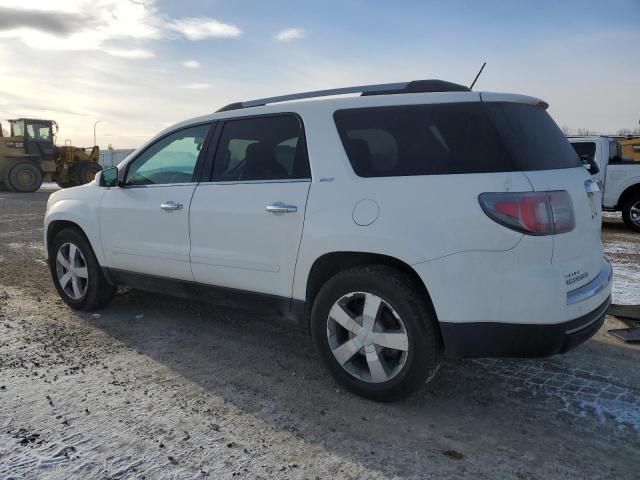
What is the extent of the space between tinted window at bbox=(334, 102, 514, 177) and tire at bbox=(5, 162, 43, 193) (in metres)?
21.3

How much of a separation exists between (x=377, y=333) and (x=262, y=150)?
152 centimetres

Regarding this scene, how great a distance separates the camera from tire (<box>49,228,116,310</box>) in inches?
186

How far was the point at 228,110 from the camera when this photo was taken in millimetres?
4020

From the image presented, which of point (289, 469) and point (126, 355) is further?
point (126, 355)

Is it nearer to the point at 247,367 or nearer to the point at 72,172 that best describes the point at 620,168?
the point at 247,367

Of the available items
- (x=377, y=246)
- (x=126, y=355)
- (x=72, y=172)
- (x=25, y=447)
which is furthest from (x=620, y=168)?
(x=72, y=172)

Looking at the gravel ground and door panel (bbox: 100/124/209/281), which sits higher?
door panel (bbox: 100/124/209/281)

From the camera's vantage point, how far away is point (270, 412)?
2992 millimetres

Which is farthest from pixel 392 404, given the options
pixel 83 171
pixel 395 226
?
pixel 83 171

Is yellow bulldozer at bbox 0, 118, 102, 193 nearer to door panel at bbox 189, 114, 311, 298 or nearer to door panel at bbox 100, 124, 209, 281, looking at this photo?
door panel at bbox 100, 124, 209, 281

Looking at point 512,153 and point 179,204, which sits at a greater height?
point 512,153

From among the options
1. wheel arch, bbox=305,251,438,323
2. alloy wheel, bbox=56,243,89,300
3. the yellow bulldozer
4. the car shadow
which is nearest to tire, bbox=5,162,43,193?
the yellow bulldozer

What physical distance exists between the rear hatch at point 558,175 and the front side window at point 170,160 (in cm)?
223

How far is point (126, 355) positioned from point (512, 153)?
2947mm
